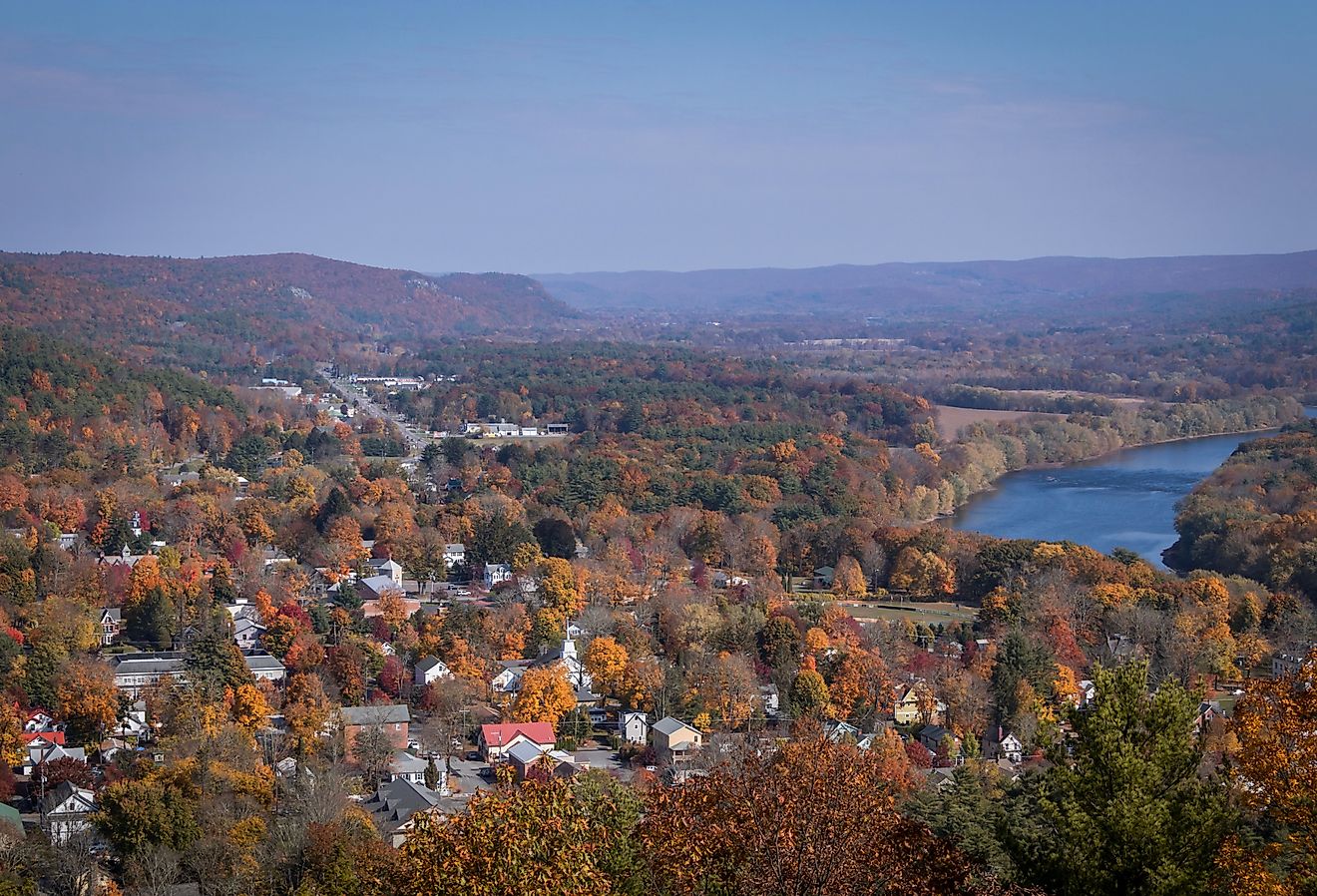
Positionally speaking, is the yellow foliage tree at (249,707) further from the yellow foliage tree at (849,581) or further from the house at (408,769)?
the yellow foliage tree at (849,581)

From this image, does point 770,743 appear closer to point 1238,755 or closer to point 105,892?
point 105,892

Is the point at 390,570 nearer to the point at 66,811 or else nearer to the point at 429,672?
the point at 429,672

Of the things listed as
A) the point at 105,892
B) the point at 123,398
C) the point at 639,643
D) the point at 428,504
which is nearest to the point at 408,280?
the point at 123,398

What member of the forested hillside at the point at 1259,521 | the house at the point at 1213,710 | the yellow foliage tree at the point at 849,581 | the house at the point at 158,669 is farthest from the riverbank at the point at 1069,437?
A: the house at the point at 158,669

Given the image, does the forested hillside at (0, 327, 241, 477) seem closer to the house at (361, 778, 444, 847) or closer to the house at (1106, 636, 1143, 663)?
the house at (361, 778, 444, 847)

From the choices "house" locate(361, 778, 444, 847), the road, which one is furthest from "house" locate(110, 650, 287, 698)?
the road

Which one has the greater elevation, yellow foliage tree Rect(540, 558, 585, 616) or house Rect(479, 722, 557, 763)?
yellow foliage tree Rect(540, 558, 585, 616)
